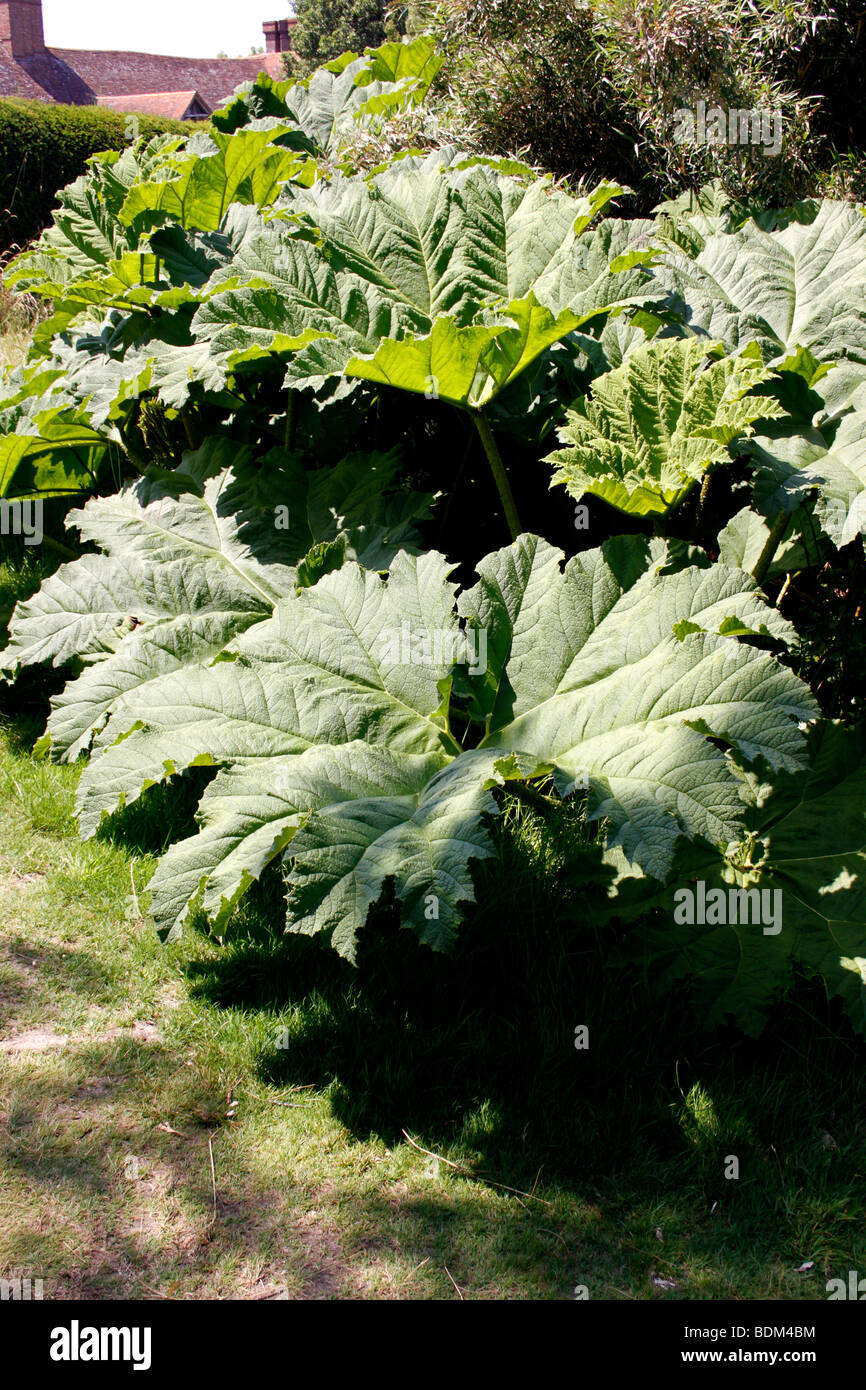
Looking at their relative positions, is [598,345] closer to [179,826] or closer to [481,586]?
[481,586]

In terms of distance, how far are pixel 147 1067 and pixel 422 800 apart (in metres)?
0.95

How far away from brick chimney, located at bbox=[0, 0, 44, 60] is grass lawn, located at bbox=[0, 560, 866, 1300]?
156 ft

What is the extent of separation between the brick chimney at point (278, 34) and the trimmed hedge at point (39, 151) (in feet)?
118

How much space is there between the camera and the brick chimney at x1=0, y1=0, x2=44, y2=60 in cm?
3991

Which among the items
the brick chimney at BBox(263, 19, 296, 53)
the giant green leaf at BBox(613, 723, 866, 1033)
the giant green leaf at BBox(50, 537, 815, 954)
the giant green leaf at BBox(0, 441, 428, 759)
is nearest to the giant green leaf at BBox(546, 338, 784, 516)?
the giant green leaf at BBox(50, 537, 815, 954)

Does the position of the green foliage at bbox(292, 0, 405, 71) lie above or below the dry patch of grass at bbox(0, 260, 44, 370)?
above

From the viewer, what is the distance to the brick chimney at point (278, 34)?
4684 cm

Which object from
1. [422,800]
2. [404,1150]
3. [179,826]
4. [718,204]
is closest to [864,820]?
[422,800]

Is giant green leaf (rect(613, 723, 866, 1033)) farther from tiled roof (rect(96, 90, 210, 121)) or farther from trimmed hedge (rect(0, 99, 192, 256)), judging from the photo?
tiled roof (rect(96, 90, 210, 121))

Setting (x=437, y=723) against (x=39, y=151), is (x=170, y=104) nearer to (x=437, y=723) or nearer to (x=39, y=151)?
(x=39, y=151)

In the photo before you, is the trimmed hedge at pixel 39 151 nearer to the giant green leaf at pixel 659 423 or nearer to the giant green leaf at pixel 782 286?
the giant green leaf at pixel 782 286

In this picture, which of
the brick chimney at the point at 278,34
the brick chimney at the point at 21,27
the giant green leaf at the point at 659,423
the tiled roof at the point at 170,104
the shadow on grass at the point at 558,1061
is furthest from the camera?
the brick chimney at the point at 278,34

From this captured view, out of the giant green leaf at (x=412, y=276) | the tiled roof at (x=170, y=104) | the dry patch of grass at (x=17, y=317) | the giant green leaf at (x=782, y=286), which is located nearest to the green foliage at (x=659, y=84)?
the giant green leaf at (x=782, y=286)

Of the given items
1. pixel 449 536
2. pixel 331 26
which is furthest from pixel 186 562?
pixel 331 26
